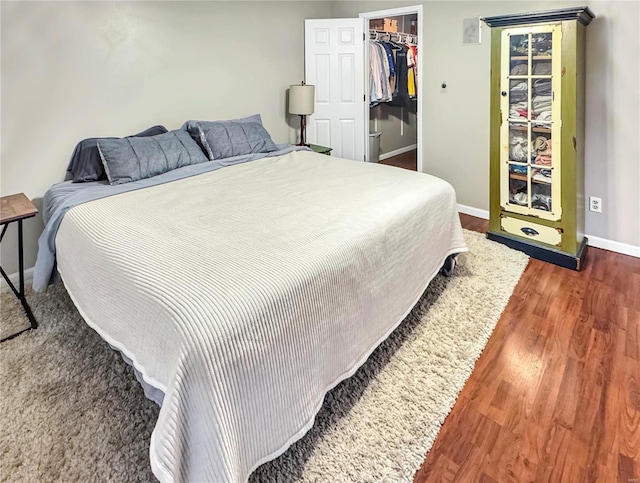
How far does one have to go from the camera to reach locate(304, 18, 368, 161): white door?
4.39 m

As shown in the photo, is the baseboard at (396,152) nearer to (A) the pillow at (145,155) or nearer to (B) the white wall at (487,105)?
(B) the white wall at (487,105)

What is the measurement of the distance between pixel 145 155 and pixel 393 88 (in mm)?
3955

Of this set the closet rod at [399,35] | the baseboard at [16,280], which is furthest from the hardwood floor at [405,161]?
the baseboard at [16,280]

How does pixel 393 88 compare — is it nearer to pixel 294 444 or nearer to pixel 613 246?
pixel 613 246

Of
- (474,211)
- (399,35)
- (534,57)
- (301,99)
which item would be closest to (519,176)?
(534,57)

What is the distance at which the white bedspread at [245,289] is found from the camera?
118 cm

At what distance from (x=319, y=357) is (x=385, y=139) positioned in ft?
17.5

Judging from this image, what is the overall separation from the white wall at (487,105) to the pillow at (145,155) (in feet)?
7.61

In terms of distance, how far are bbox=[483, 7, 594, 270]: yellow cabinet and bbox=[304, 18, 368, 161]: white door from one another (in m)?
1.83

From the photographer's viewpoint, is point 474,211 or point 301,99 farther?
point 301,99

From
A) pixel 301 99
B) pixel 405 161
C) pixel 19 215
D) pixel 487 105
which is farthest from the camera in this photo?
pixel 405 161

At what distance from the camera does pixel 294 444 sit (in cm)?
156

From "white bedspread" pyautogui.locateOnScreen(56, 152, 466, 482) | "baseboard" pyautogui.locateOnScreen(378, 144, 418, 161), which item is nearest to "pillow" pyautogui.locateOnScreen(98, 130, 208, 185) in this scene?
"white bedspread" pyautogui.locateOnScreen(56, 152, 466, 482)

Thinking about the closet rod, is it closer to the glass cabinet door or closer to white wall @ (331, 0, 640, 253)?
white wall @ (331, 0, 640, 253)
